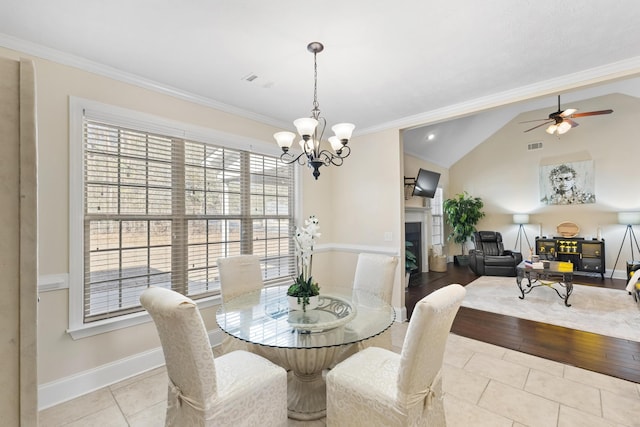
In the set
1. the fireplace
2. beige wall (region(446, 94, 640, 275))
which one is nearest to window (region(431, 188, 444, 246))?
beige wall (region(446, 94, 640, 275))

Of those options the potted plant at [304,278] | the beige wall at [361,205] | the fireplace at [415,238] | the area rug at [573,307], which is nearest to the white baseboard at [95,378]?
the potted plant at [304,278]

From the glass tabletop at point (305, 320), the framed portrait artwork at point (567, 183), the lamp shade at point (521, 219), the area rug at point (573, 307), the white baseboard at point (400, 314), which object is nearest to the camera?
the glass tabletop at point (305, 320)

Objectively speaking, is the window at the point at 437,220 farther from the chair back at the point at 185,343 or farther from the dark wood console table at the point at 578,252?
the chair back at the point at 185,343

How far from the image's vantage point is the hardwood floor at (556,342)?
2.64 metres

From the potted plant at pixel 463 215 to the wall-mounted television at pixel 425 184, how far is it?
134cm

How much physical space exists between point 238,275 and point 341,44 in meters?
2.25

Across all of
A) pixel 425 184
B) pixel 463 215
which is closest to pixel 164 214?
pixel 425 184

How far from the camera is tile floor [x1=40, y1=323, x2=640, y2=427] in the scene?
6.38 ft

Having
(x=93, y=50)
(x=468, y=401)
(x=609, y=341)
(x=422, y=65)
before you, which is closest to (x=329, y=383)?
(x=468, y=401)

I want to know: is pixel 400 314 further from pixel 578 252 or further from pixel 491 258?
pixel 578 252

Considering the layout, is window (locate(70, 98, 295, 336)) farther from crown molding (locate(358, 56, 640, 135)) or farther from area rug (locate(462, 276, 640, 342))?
area rug (locate(462, 276, 640, 342))

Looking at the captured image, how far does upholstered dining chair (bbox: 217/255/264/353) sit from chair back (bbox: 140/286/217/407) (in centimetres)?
116

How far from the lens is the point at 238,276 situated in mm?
2807

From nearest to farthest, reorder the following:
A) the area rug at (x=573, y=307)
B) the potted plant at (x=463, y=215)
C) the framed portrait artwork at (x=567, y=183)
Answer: the area rug at (x=573, y=307)
the framed portrait artwork at (x=567, y=183)
the potted plant at (x=463, y=215)
